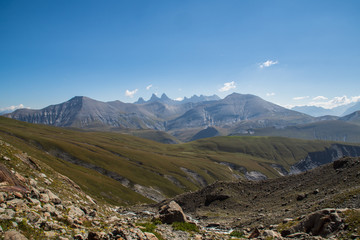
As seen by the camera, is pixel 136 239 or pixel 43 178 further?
pixel 43 178

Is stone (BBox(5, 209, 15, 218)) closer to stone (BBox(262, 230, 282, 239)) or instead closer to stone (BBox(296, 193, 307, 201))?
stone (BBox(262, 230, 282, 239))

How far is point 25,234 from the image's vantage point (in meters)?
11.7

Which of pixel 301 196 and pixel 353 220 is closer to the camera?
pixel 353 220

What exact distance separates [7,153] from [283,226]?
113 ft

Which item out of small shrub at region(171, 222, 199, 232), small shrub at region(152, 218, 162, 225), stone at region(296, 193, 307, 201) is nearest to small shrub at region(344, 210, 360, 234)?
small shrub at region(171, 222, 199, 232)

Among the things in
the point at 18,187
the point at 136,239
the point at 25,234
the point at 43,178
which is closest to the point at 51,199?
the point at 18,187

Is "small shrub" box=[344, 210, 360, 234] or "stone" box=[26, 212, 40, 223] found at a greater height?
"stone" box=[26, 212, 40, 223]

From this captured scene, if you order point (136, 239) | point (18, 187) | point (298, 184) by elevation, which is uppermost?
point (18, 187)

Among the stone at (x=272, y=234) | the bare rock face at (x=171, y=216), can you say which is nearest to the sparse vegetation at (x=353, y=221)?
the stone at (x=272, y=234)

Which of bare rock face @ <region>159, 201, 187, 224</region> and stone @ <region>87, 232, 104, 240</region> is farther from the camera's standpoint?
bare rock face @ <region>159, 201, 187, 224</region>

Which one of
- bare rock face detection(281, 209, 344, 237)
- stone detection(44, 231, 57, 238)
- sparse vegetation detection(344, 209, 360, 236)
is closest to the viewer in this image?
stone detection(44, 231, 57, 238)

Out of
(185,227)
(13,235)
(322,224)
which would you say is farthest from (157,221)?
(13,235)

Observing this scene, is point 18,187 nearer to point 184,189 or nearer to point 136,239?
point 136,239

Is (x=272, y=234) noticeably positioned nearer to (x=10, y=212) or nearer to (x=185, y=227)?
(x=185, y=227)
